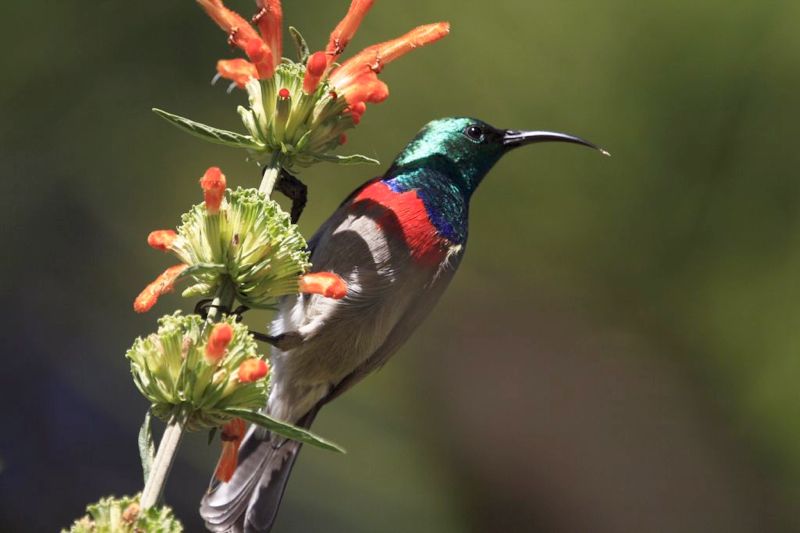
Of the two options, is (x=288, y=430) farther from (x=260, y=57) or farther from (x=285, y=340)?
(x=285, y=340)

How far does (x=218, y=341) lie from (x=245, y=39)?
48cm

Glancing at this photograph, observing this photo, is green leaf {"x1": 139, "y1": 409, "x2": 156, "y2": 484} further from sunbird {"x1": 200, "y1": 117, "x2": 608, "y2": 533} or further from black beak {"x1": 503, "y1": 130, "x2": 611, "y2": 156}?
black beak {"x1": 503, "y1": 130, "x2": 611, "y2": 156}

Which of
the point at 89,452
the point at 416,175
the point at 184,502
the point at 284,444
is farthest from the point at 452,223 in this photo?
the point at 89,452

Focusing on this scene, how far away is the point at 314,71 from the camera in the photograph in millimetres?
1291

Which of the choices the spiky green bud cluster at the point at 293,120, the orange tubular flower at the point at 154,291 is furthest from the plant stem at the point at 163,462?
the spiky green bud cluster at the point at 293,120

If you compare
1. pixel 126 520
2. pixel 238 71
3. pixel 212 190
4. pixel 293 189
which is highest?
pixel 238 71

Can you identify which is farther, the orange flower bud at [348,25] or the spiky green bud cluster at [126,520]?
the orange flower bud at [348,25]

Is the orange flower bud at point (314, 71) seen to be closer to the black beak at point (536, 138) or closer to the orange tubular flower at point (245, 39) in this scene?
→ the orange tubular flower at point (245, 39)

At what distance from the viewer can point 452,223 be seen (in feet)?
8.07

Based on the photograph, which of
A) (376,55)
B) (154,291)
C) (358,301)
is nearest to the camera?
(154,291)

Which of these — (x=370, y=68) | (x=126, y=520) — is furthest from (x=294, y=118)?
(x=126, y=520)

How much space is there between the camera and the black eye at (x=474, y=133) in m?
2.62

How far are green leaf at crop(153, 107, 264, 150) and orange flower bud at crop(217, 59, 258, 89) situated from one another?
21cm

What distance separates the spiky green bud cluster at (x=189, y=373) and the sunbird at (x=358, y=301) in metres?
1.04
